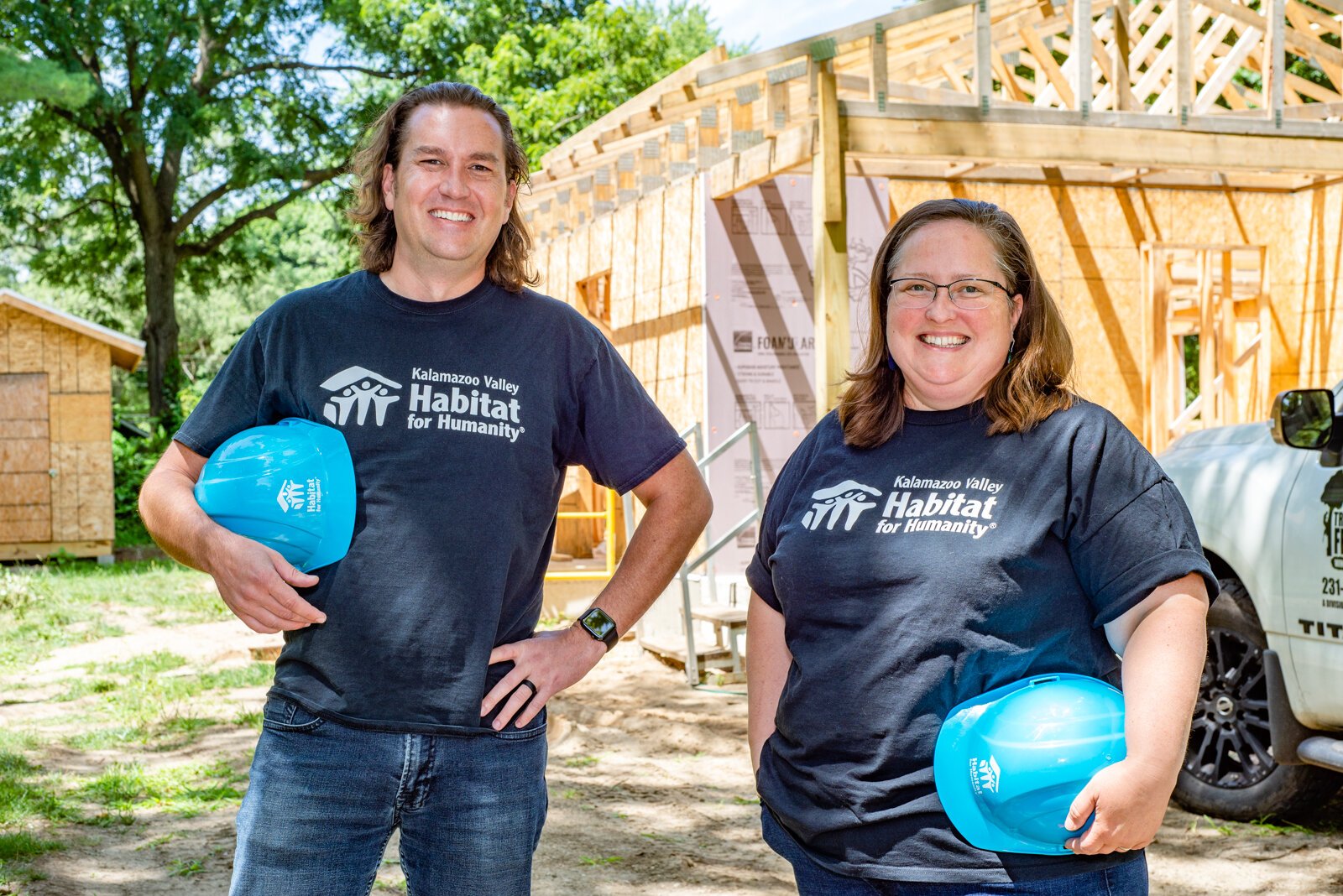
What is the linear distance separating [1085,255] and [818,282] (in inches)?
194

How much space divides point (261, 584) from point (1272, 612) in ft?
12.9

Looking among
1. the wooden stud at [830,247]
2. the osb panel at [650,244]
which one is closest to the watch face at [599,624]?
the wooden stud at [830,247]

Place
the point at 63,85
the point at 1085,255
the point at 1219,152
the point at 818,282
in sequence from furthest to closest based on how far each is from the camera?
1. the point at 63,85
2. the point at 1085,255
3. the point at 1219,152
4. the point at 818,282

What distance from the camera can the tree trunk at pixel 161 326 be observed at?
2641cm

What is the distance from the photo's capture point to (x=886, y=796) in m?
1.98

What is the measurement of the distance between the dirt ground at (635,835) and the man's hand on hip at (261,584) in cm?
285

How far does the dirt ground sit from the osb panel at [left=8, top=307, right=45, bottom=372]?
11470 mm

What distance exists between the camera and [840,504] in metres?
2.14

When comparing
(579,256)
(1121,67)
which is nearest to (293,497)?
(1121,67)

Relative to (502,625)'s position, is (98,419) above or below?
above

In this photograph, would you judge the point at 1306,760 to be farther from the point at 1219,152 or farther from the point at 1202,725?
the point at 1219,152

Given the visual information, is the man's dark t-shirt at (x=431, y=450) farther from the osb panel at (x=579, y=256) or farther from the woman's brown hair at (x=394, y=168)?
the osb panel at (x=579, y=256)

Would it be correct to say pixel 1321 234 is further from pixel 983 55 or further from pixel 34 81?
pixel 34 81

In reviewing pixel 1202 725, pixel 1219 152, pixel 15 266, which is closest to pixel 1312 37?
pixel 1219 152
